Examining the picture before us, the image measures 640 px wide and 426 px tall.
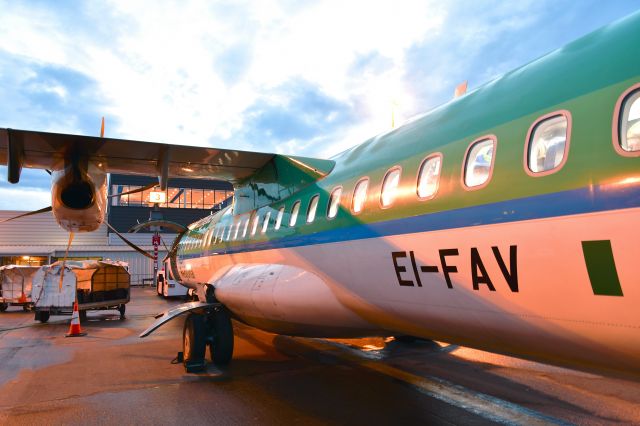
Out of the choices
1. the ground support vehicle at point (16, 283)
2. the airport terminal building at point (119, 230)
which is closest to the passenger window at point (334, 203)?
the ground support vehicle at point (16, 283)

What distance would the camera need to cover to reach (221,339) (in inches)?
331

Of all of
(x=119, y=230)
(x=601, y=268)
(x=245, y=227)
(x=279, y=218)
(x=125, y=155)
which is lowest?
(x=601, y=268)

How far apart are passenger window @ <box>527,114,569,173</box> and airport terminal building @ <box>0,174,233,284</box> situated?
35.4 metres

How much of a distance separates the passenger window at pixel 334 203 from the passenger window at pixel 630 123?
3.43 meters

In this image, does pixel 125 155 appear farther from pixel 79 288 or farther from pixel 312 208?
pixel 79 288

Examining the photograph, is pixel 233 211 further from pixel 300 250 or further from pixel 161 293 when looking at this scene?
pixel 161 293

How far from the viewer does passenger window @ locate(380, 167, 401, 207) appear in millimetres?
4797

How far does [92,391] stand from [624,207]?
7221 millimetres

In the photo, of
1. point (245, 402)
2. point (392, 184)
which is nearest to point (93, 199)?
point (245, 402)

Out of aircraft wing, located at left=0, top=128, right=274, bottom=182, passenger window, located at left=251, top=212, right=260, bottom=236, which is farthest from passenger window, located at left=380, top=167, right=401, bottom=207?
passenger window, located at left=251, top=212, right=260, bottom=236

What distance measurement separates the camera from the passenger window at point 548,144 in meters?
3.16

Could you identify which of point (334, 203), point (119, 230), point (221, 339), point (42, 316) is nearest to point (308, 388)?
point (221, 339)

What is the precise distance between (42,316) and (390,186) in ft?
48.9

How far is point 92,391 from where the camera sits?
7.03 meters
